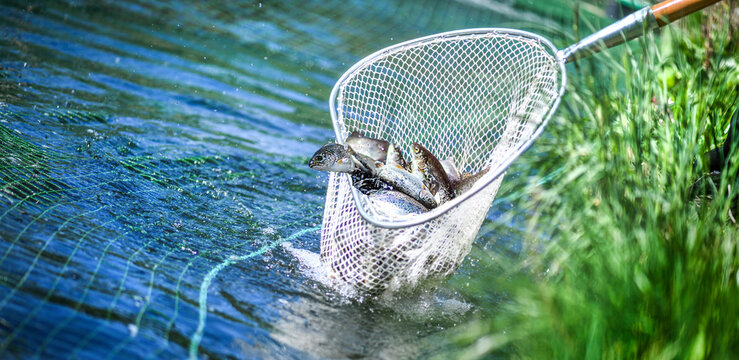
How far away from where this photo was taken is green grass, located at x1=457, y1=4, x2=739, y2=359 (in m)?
2.05

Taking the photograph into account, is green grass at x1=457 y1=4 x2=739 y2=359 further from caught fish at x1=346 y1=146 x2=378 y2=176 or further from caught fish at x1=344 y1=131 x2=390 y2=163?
caught fish at x1=344 y1=131 x2=390 y2=163

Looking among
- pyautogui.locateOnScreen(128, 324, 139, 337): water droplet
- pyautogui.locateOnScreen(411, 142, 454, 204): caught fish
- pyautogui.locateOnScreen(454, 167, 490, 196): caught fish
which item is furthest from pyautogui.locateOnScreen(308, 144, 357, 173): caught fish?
pyautogui.locateOnScreen(128, 324, 139, 337): water droplet

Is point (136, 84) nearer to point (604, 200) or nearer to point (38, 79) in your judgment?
point (38, 79)

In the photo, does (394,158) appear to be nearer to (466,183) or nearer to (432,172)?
(432,172)

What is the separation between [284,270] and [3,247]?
1195mm

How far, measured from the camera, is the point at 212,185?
13.9ft

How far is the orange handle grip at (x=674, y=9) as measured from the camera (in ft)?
9.71

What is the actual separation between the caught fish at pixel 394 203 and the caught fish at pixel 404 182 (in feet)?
0.08

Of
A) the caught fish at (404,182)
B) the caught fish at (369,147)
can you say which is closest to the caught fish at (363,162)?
the caught fish at (404,182)

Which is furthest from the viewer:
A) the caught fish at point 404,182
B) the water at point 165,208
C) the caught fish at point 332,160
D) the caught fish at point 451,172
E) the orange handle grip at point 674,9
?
the caught fish at point 451,172

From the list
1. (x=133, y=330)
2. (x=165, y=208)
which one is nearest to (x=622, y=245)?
(x=133, y=330)

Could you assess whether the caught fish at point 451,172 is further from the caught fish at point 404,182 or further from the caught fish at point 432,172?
the caught fish at point 404,182

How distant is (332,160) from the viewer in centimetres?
310

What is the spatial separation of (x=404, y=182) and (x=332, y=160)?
40 centimetres
